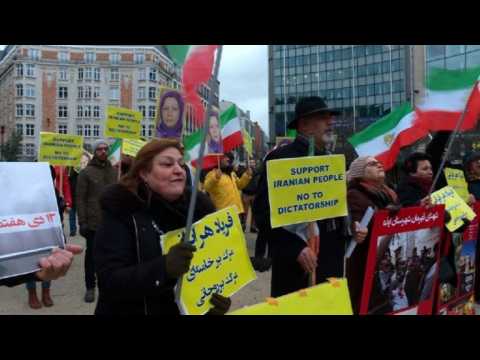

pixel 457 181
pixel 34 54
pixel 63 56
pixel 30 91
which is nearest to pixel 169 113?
pixel 457 181

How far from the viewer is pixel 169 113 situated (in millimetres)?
4805

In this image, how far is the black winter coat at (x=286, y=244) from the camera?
3.01 metres

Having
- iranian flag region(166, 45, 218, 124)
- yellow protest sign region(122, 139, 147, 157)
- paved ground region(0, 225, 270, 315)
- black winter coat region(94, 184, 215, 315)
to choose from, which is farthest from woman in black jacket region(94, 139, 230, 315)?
yellow protest sign region(122, 139, 147, 157)

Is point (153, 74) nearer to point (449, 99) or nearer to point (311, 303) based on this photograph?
point (449, 99)

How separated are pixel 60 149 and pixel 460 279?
6.98 m

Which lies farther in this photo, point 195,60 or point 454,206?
point 454,206

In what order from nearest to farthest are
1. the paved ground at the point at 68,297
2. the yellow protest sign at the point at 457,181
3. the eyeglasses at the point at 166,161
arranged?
1. the eyeglasses at the point at 166,161
2. the yellow protest sign at the point at 457,181
3. the paved ground at the point at 68,297

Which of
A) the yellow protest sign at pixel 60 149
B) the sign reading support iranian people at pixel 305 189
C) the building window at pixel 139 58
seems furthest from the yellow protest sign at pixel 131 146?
the building window at pixel 139 58

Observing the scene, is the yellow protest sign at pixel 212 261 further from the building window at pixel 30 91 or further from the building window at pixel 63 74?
the building window at pixel 63 74

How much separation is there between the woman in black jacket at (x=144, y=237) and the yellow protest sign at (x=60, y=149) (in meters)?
6.69

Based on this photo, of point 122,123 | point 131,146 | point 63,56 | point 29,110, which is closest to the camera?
point 131,146

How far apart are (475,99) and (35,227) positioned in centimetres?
384

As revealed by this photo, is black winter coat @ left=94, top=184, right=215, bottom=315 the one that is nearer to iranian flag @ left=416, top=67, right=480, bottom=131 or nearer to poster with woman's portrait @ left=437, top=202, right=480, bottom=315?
poster with woman's portrait @ left=437, top=202, right=480, bottom=315

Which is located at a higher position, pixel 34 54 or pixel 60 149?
pixel 34 54
